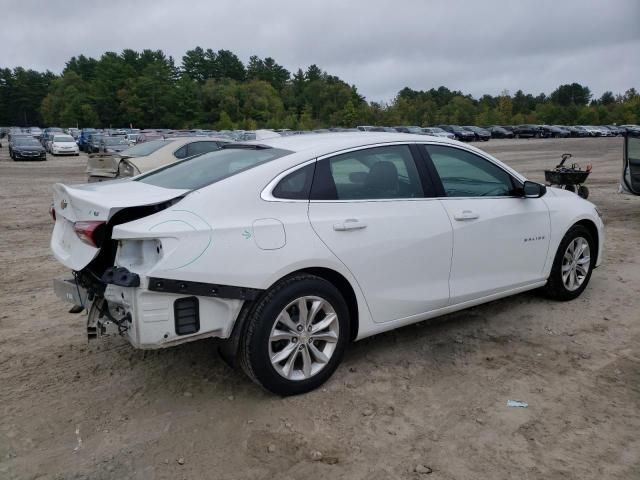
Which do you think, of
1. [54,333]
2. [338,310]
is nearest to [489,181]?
[338,310]

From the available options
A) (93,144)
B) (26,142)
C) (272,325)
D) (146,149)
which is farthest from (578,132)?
(272,325)

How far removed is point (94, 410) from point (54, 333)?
1.45m

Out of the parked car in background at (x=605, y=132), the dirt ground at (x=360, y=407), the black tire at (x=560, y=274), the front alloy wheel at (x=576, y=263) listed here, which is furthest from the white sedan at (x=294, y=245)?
the parked car in background at (x=605, y=132)

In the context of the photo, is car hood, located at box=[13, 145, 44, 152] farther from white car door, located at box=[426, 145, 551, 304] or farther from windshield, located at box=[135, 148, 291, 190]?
white car door, located at box=[426, 145, 551, 304]

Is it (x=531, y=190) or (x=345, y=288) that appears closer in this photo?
(x=345, y=288)

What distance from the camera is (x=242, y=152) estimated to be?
4.08m

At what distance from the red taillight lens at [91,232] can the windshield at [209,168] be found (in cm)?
59

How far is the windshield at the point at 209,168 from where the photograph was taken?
3562mm

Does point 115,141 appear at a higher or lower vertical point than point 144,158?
higher

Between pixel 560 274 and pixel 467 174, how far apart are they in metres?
1.48

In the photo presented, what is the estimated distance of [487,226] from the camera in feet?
14.2

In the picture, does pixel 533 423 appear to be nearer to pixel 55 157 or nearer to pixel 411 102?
pixel 55 157

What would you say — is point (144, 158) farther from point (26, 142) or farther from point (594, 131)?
point (594, 131)

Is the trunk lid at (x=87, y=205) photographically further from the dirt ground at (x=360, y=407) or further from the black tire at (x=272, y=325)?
the dirt ground at (x=360, y=407)
